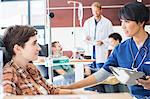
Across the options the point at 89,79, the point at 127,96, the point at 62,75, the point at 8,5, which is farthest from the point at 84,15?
the point at 127,96

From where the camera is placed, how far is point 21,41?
1842 millimetres

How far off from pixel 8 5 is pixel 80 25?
5.71 feet

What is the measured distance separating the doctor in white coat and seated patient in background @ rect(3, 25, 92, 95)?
2.65 metres

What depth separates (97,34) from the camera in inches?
185

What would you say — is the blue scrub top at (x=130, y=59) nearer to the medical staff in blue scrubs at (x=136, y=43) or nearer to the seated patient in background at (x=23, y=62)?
the medical staff in blue scrubs at (x=136, y=43)

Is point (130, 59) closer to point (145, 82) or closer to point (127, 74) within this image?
point (145, 82)

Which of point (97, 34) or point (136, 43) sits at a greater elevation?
point (136, 43)

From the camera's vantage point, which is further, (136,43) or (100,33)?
(100,33)

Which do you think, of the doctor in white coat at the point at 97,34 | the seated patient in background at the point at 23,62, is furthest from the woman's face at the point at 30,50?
the doctor in white coat at the point at 97,34

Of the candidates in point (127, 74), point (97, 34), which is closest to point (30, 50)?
point (127, 74)

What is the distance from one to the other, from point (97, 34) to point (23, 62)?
9.65 feet

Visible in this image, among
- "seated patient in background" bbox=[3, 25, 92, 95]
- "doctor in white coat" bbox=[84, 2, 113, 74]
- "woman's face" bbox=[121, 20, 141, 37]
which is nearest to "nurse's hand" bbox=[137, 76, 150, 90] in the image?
"woman's face" bbox=[121, 20, 141, 37]

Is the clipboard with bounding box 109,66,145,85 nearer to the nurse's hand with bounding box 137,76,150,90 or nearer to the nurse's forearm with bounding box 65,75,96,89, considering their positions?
the nurse's hand with bounding box 137,76,150,90

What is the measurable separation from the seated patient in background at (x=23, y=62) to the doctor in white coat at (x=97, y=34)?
104 inches
